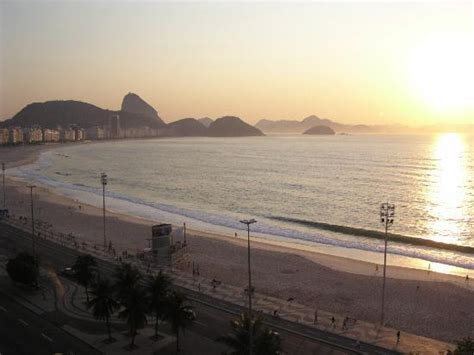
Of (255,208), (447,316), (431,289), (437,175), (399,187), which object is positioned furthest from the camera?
(437,175)

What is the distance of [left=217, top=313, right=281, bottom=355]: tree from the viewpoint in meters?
21.5

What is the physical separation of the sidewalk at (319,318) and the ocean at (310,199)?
70.7 feet

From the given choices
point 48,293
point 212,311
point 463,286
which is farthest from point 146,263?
point 463,286

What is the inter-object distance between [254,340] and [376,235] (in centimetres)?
4697

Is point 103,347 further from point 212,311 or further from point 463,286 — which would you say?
point 463,286

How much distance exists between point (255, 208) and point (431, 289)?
4531cm

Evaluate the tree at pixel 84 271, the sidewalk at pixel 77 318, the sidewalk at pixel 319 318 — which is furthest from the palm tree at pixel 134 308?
the sidewalk at pixel 319 318

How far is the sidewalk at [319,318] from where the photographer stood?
2947 cm

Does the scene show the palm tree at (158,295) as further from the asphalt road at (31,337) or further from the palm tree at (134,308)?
the asphalt road at (31,337)

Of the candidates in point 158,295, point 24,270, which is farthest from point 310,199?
point 158,295

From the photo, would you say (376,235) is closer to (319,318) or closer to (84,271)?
(319,318)

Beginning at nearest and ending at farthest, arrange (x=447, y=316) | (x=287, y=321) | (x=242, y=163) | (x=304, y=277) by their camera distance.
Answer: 1. (x=287, y=321)
2. (x=447, y=316)
3. (x=304, y=277)
4. (x=242, y=163)

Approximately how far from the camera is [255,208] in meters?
84.8

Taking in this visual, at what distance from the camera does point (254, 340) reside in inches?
857
